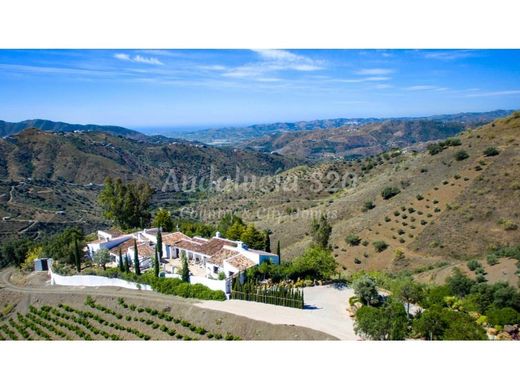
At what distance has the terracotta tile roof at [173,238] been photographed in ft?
101

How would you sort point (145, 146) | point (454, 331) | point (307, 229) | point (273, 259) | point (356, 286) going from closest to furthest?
point (454, 331) → point (356, 286) → point (273, 259) → point (307, 229) → point (145, 146)

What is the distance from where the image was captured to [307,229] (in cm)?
4138

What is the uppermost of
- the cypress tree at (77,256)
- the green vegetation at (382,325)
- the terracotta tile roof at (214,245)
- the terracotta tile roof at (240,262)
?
the green vegetation at (382,325)

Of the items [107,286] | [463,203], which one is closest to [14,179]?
[107,286]

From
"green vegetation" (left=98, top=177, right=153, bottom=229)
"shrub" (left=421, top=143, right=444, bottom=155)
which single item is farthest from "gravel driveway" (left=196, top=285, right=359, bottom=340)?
"shrub" (left=421, top=143, right=444, bottom=155)

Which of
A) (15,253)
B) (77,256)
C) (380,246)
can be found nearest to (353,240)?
(380,246)

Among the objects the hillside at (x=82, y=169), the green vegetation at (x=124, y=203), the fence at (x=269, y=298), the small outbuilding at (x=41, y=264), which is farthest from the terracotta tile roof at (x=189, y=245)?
the hillside at (x=82, y=169)

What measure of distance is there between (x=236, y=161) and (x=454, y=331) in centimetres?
11786

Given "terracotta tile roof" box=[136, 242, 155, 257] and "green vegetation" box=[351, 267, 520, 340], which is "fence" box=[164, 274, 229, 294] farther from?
"green vegetation" box=[351, 267, 520, 340]

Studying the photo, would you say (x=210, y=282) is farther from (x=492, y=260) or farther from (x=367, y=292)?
(x=492, y=260)

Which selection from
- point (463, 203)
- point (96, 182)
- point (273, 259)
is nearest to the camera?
point (273, 259)

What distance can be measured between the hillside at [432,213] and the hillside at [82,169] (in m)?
31.8

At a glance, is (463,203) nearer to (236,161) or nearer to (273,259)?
(273,259)

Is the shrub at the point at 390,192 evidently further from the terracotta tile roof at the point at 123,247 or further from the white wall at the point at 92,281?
the white wall at the point at 92,281
